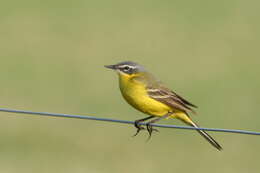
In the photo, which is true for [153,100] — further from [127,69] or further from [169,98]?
[127,69]

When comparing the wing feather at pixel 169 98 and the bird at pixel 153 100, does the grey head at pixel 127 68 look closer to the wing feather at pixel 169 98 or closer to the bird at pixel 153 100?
the bird at pixel 153 100

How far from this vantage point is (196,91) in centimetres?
1853

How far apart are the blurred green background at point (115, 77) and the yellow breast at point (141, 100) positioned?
4.16 m

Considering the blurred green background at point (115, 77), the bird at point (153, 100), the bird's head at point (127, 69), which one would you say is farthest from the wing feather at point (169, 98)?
the blurred green background at point (115, 77)

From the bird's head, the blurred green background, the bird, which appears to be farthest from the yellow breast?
the blurred green background

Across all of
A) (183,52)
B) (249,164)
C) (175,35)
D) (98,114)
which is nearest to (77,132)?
(98,114)

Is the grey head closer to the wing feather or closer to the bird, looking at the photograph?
the bird

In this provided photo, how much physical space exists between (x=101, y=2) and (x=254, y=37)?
5.46 metres

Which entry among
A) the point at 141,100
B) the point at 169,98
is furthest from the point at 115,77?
the point at 141,100

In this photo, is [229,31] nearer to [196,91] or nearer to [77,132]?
[196,91]

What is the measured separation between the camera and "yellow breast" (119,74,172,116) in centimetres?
986

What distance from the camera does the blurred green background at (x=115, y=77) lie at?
48.3 ft

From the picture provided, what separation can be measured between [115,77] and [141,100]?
9.65 meters

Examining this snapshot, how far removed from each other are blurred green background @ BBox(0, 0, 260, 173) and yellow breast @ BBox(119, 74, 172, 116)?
4.16m
